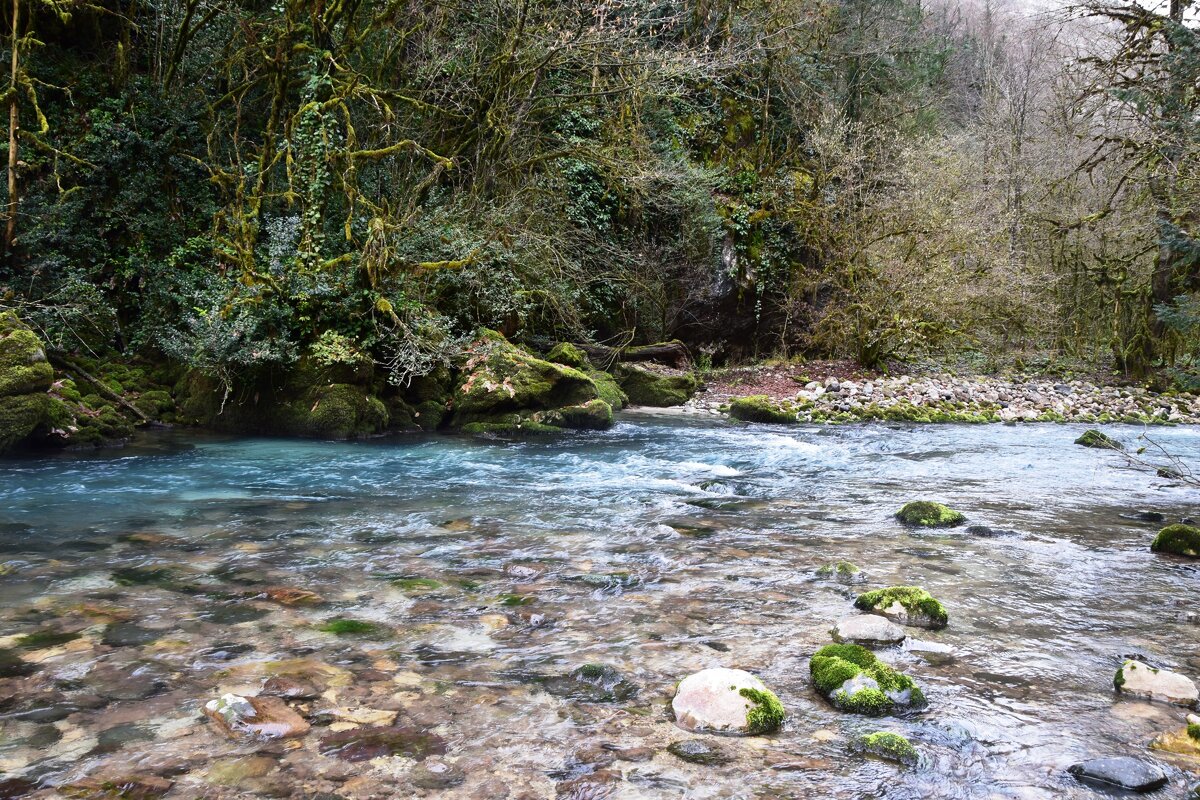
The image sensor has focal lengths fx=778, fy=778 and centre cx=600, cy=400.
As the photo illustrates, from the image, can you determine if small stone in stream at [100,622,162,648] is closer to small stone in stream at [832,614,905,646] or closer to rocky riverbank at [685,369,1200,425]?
small stone in stream at [832,614,905,646]

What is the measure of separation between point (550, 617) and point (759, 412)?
10.5 m

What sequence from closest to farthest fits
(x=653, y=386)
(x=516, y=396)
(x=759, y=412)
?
(x=516, y=396) → (x=759, y=412) → (x=653, y=386)

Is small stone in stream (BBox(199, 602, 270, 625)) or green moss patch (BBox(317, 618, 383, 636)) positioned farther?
small stone in stream (BBox(199, 602, 270, 625))

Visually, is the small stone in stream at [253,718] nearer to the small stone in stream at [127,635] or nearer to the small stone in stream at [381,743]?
the small stone in stream at [381,743]

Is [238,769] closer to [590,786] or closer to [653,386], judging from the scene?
[590,786]

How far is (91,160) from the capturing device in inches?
468

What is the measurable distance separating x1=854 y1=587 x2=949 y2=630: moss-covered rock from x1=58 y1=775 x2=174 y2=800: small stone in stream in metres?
3.47

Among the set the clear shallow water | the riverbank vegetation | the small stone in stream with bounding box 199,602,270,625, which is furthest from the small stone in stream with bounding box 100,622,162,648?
the riverbank vegetation

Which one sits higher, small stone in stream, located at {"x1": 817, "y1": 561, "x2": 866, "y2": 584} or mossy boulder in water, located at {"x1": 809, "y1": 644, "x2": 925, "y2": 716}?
mossy boulder in water, located at {"x1": 809, "y1": 644, "x2": 925, "y2": 716}

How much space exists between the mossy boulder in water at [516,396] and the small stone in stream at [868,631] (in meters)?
8.33

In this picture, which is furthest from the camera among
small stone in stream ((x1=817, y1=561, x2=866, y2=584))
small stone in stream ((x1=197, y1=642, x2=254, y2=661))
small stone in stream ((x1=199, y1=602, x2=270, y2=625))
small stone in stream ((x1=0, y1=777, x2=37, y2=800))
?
small stone in stream ((x1=817, y1=561, x2=866, y2=584))

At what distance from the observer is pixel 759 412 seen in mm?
14297

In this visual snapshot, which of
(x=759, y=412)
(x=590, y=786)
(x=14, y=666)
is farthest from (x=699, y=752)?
(x=759, y=412)

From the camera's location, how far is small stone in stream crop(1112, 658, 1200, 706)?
334cm
